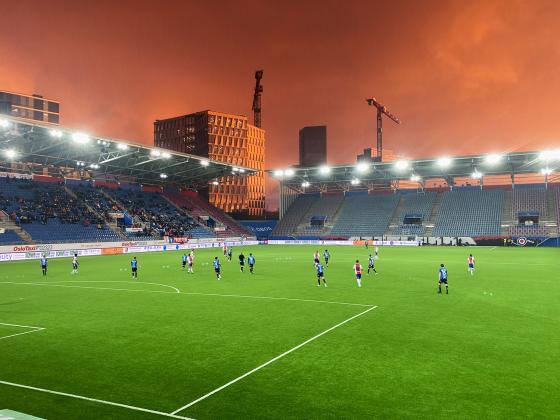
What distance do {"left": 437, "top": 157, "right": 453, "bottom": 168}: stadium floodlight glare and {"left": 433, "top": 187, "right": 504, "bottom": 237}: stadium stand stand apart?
9255 mm

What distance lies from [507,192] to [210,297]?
237ft

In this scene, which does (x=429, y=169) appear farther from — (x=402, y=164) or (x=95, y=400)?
(x=95, y=400)

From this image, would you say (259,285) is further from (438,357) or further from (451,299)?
(438,357)

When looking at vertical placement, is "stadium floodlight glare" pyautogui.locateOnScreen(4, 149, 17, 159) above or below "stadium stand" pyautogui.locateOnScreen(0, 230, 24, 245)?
above

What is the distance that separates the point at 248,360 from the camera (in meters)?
11.9

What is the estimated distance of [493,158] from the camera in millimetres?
67125

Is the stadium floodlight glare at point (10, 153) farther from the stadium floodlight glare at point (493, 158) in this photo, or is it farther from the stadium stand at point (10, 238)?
the stadium floodlight glare at point (493, 158)

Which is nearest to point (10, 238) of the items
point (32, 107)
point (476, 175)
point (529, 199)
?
point (476, 175)

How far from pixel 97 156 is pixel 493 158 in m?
59.4

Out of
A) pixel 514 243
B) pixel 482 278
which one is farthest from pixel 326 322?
pixel 514 243

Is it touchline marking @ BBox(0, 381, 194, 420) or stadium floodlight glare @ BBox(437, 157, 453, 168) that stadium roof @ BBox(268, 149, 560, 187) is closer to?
stadium floodlight glare @ BBox(437, 157, 453, 168)

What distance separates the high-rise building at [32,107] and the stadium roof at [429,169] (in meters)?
104

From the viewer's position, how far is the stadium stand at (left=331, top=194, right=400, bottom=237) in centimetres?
8038

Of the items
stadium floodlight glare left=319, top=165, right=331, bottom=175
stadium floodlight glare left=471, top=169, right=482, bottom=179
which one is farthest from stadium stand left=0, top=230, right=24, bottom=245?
stadium floodlight glare left=471, top=169, right=482, bottom=179
